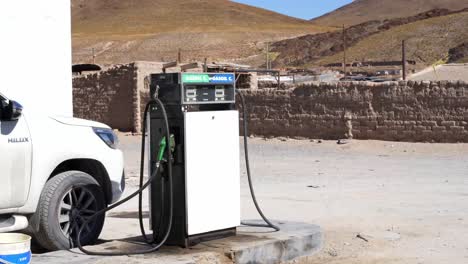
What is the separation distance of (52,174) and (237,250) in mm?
2025

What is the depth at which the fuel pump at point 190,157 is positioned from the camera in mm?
7656

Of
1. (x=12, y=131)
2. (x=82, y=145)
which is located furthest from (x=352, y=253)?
(x=12, y=131)

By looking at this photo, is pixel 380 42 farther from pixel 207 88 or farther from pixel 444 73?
pixel 207 88

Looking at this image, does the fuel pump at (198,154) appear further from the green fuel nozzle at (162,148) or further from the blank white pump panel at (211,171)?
the green fuel nozzle at (162,148)

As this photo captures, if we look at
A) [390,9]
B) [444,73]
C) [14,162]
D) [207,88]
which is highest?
[390,9]

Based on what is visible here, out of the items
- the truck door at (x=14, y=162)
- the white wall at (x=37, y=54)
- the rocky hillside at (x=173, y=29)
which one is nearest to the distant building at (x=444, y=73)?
the white wall at (x=37, y=54)

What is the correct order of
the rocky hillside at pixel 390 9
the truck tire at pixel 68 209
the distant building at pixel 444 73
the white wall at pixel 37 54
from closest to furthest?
the truck tire at pixel 68 209 → the white wall at pixel 37 54 → the distant building at pixel 444 73 → the rocky hillside at pixel 390 9

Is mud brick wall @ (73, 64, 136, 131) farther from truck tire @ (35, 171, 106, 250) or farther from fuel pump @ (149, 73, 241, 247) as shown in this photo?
fuel pump @ (149, 73, 241, 247)

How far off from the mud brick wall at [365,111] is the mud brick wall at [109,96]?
4691 millimetres

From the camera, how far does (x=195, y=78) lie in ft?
25.4

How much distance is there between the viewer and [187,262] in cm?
717

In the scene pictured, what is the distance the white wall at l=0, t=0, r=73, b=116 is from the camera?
586 inches

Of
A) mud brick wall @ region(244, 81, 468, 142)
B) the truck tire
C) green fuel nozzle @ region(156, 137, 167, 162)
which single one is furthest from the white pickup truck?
mud brick wall @ region(244, 81, 468, 142)

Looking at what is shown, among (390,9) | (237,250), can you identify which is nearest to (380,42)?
(237,250)
